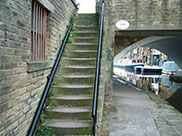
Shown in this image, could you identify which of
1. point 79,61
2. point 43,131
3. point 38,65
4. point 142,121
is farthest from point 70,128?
point 79,61

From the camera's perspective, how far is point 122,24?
25.2ft

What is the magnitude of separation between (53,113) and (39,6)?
91.4 inches

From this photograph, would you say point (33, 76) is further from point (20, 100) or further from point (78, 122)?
point (78, 122)

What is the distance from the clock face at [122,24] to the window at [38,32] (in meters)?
4.21

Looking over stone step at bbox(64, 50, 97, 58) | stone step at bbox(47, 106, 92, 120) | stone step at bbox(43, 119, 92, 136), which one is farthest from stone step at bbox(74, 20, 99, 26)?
stone step at bbox(43, 119, 92, 136)

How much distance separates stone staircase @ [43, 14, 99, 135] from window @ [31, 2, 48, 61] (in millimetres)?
885

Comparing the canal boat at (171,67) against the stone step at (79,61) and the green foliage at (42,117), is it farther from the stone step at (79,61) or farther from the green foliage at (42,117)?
the green foliage at (42,117)

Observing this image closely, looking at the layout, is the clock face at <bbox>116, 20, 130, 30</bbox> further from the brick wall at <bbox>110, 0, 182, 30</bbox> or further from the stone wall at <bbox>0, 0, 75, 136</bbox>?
the stone wall at <bbox>0, 0, 75, 136</bbox>

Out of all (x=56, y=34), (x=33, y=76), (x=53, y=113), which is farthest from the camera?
(x=56, y=34)

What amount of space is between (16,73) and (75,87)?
171 cm

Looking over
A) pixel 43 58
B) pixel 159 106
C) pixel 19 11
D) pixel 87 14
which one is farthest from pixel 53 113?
pixel 87 14

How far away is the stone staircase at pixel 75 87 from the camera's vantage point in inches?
133

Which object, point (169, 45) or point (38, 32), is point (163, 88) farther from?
point (38, 32)

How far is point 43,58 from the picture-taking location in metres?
4.07
